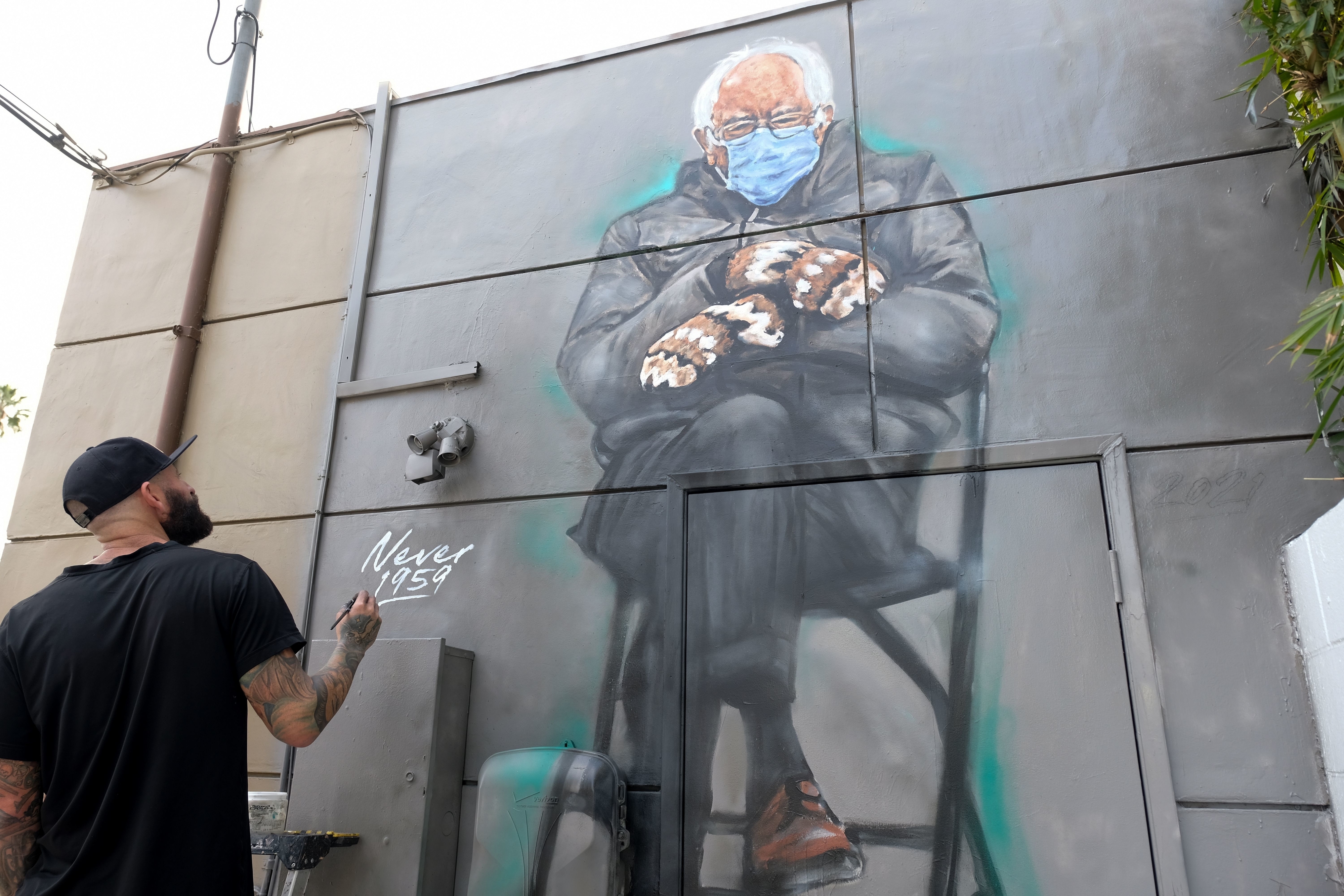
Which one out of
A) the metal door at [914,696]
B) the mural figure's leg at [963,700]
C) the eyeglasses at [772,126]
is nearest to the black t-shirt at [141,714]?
the metal door at [914,696]

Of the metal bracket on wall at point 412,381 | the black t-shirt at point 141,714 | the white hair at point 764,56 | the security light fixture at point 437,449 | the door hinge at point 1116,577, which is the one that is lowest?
the black t-shirt at point 141,714

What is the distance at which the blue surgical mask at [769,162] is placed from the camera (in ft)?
13.2

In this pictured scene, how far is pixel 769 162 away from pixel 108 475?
9.77 feet

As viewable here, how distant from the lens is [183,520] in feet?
9.16

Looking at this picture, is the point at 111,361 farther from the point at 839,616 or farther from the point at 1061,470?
the point at 1061,470

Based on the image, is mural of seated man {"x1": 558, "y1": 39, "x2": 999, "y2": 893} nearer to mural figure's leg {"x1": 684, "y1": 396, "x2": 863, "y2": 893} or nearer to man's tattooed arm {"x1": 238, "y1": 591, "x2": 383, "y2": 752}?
mural figure's leg {"x1": 684, "y1": 396, "x2": 863, "y2": 893}

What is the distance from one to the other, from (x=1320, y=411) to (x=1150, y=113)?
141 cm

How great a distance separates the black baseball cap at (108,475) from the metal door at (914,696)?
1.97 metres

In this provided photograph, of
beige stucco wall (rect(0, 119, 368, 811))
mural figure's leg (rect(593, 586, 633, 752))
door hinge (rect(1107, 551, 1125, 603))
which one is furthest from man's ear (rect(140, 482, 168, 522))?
door hinge (rect(1107, 551, 1125, 603))

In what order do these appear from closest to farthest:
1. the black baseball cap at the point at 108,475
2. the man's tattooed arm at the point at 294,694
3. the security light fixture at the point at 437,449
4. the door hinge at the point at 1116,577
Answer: the man's tattooed arm at the point at 294,694, the black baseball cap at the point at 108,475, the door hinge at the point at 1116,577, the security light fixture at the point at 437,449

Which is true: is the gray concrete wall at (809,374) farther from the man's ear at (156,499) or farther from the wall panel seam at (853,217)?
the man's ear at (156,499)

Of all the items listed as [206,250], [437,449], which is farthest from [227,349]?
[437,449]

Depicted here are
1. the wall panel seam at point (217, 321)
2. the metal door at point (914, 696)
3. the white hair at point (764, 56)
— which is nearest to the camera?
the metal door at point (914, 696)

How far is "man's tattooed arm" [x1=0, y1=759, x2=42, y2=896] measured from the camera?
2312mm
